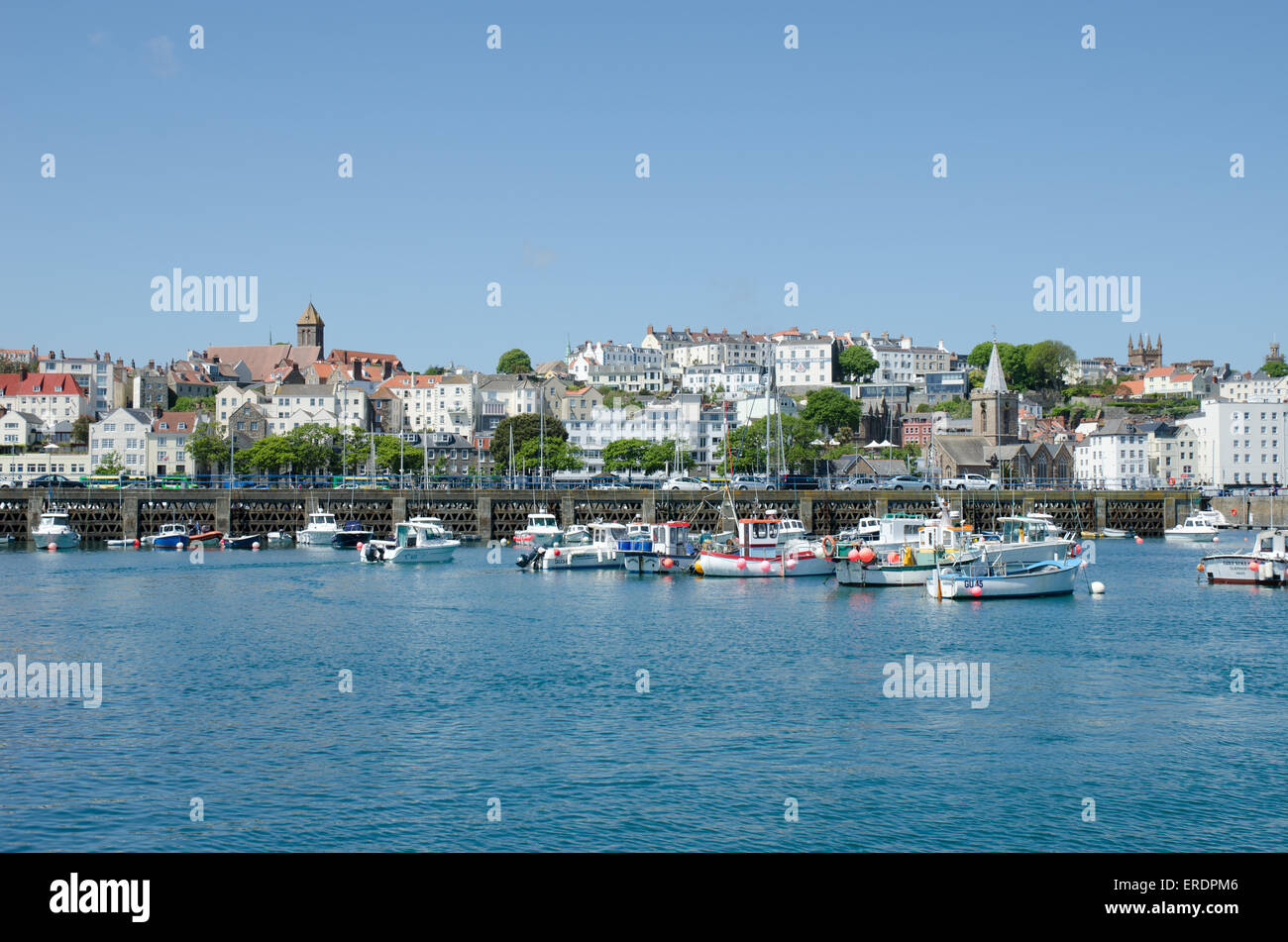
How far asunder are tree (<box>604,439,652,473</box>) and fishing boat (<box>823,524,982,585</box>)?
87.2 metres

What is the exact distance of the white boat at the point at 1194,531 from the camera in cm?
9188

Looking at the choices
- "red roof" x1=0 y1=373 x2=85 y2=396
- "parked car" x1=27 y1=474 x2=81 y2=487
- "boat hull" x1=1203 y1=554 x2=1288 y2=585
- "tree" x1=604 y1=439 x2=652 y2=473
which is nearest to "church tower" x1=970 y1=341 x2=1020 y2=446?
"tree" x1=604 y1=439 x2=652 y2=473

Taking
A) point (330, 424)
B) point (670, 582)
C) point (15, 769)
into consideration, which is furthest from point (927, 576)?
point (330, 424)

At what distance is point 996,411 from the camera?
152625 mm

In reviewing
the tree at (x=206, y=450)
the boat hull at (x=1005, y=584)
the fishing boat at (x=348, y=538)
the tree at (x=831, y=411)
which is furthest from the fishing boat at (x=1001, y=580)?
the tree at (x=831, y=411)

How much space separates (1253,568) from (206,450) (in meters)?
123

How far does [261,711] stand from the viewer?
27.0 meters

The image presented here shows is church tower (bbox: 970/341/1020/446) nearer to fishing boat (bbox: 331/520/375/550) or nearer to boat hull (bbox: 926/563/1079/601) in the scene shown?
fishing boat (bbox: 331/520/375/550)

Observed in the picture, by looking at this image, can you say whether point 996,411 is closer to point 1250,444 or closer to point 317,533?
point 1250,444

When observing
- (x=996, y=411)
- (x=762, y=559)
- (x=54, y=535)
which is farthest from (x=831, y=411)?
(x=762, y=559)

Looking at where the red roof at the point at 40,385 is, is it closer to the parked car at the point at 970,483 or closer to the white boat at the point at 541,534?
the white boat at the point at 541,534

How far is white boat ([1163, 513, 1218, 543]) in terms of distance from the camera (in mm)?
91875

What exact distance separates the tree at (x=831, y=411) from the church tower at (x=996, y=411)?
3382cm
